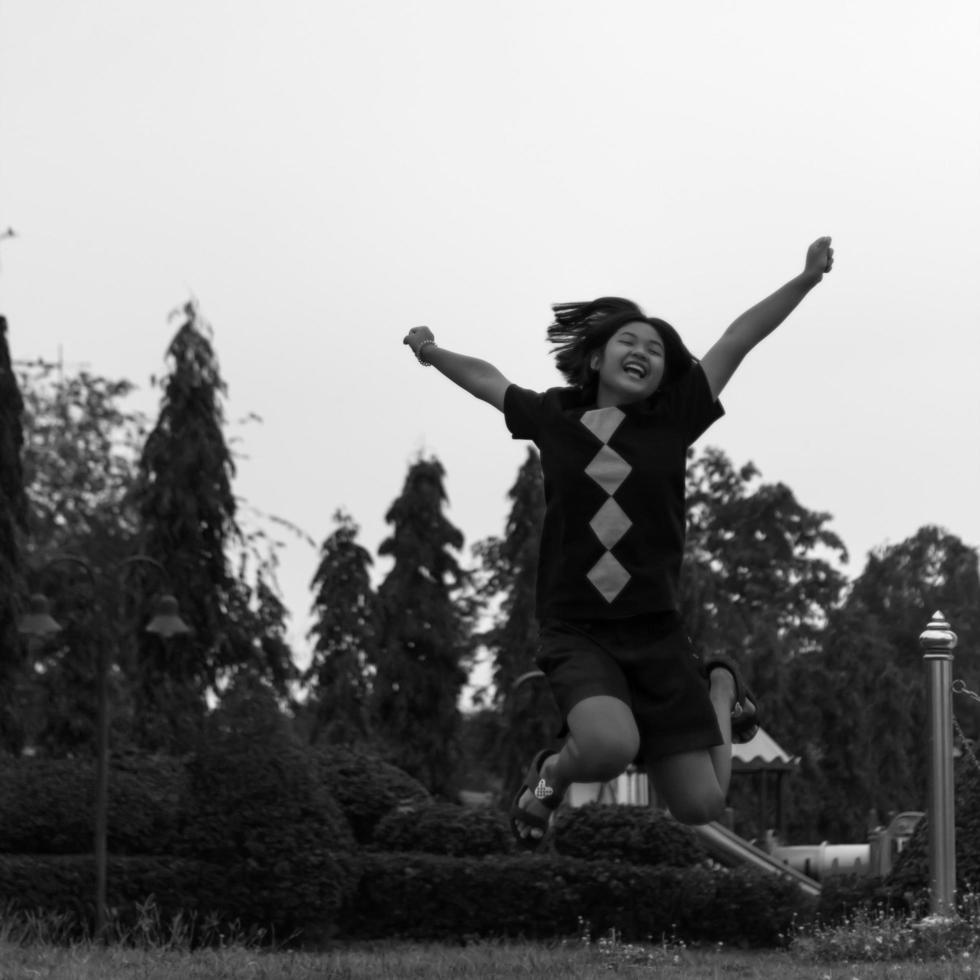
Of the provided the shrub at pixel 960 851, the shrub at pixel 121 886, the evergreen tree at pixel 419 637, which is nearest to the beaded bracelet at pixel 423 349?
the shrub at pixel 960 851

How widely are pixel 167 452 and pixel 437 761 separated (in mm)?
9022

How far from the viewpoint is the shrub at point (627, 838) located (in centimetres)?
1719

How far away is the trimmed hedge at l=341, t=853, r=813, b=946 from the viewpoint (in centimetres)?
1633

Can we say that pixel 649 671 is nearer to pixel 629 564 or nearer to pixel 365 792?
pixel 629 564

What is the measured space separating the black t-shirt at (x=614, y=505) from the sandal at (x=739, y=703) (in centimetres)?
43

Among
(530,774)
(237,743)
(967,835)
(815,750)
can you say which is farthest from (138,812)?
(815,750)

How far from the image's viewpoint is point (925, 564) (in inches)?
2506

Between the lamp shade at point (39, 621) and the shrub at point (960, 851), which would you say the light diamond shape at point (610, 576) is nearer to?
the shrub at point (960, 851)

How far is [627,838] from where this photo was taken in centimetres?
1720

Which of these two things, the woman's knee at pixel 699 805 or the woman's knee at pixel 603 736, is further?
the woman's knee at pixel 699 805

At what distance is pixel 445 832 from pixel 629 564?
12.0 metres

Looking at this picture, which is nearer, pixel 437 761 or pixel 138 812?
pixel 138 812

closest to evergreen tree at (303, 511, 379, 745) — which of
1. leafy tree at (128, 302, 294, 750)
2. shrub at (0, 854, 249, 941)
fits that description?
leafy tree at (128, 302, 294, 750)

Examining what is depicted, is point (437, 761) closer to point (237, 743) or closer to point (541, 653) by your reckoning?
point (237, 743)
